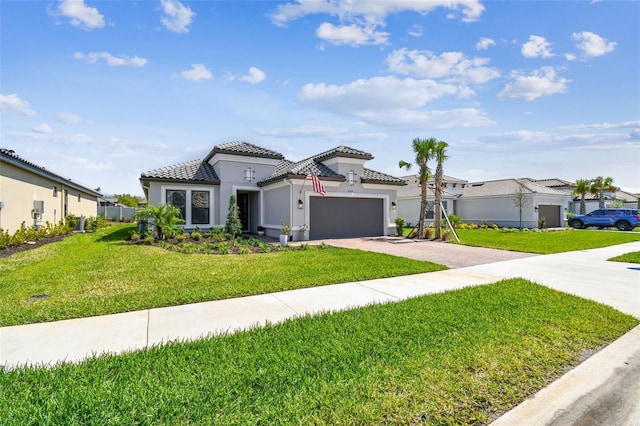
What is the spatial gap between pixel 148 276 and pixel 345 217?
11720 millimetres

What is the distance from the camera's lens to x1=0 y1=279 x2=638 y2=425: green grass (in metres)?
2.41

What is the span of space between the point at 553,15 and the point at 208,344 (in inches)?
570

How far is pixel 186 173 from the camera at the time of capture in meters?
Answer: 17.2

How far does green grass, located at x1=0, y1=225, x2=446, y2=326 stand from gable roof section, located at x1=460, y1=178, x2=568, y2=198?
2245cm

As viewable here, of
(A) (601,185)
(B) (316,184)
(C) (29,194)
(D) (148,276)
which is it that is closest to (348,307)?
(D) (148,276)

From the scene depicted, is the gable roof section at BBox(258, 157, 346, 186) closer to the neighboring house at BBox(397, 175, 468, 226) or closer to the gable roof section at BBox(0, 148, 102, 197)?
the gable roof section at BBox(0, 148, 102, 197)

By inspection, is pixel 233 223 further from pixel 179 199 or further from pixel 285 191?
pixel 179 199

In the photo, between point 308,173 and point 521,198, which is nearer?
point 308,173

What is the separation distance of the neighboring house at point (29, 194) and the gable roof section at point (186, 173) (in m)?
4.58

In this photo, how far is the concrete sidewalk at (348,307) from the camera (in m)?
2.77

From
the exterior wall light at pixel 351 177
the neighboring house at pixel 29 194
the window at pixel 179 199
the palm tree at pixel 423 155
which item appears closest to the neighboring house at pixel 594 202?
the palm tree at pixel 423 155

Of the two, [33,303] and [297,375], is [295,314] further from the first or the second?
[33,303]

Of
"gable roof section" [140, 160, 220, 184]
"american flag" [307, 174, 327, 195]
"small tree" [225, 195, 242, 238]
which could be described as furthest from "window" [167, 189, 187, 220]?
"american flag" [307, 174, 327, 195]

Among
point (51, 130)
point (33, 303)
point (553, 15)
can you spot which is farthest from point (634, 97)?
point (51, 130)
